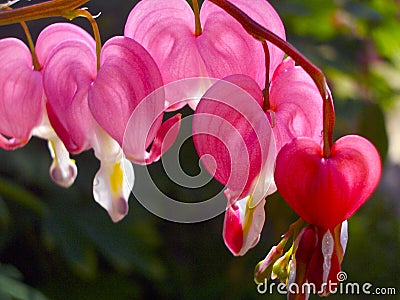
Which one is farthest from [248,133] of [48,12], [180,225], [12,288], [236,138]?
[180,225]

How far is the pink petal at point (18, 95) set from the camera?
→ 35.0 inches

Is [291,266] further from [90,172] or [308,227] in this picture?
[90,172]

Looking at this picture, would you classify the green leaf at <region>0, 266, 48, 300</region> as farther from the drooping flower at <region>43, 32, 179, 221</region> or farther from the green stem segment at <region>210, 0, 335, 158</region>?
the green stem segment at <region>210, 0, 335, 158</region>

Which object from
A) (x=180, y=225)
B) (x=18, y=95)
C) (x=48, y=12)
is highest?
(x=48, y=12)

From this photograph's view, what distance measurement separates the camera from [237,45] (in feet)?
2.78

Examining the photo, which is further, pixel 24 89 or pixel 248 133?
pixel 24 89

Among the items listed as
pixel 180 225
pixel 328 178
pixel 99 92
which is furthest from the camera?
pixel 180 225

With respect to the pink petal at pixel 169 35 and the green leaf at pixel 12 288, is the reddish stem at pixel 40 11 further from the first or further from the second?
the green leaf at pixel 12 288

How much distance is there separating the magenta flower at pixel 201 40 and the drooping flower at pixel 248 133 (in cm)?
5

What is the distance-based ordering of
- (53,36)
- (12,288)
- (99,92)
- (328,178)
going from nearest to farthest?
(328,178) < (99,92) < (53,36) < (12,288)

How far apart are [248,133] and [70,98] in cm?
21

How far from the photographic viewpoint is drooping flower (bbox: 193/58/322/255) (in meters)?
0.78

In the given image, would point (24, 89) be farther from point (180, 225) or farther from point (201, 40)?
point (180, 225)

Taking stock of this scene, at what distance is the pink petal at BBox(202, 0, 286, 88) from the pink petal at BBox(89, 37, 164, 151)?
7 centimetres
